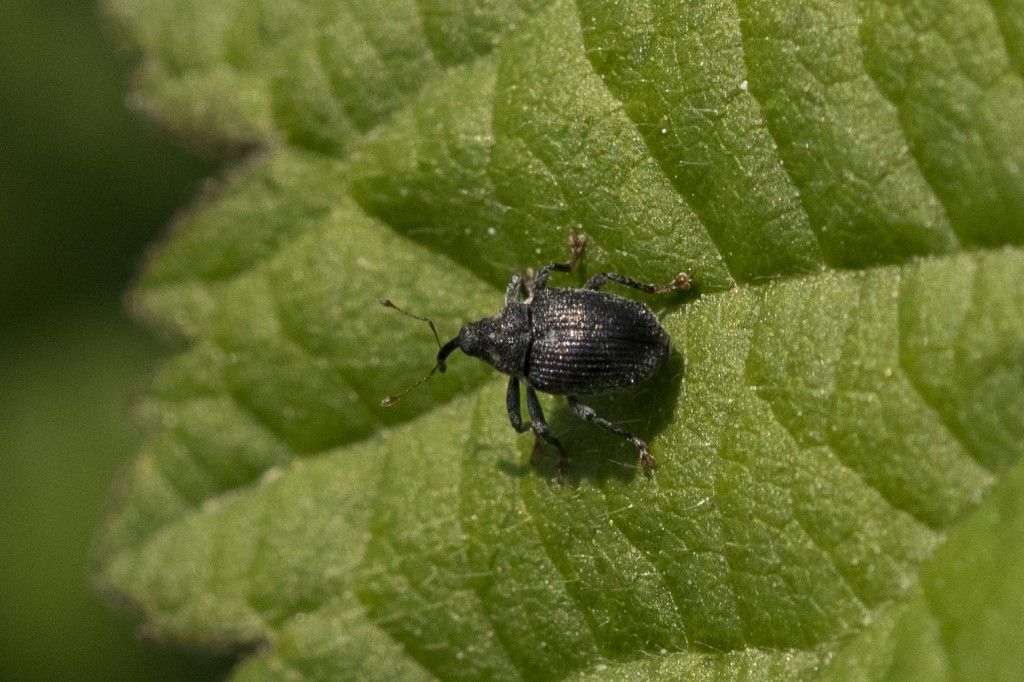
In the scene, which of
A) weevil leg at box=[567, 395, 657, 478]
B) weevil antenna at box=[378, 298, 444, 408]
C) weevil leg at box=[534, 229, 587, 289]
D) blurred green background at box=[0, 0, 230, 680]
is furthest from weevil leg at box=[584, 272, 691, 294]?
blurred green background at box=[0, 0, 230, 680]

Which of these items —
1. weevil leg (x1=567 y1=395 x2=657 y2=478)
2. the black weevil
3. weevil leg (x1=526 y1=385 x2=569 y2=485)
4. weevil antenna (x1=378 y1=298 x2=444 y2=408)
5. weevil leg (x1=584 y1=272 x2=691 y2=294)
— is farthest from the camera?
weevil antenna (x1=378 y1=298 x2=444 y2=408)

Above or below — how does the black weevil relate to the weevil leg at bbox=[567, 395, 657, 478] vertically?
above

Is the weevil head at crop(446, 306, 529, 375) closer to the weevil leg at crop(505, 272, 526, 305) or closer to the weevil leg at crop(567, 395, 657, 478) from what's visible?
the weevil leg at crop(505, 272, 526, 305)

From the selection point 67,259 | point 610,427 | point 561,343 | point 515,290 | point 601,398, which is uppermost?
point 515,290

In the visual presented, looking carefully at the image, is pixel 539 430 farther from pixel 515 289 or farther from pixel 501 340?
pixel 515 289

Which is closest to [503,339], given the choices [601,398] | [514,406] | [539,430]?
[514,406]

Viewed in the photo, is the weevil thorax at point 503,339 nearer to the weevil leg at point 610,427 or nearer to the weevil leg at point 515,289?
the weevil leg at point 515,289

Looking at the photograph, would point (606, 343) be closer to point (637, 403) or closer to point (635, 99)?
point (637, 403)
